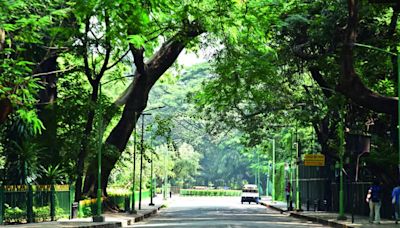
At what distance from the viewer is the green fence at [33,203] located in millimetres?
28062

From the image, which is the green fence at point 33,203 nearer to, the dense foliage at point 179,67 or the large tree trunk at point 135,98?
the dense foliage at point 179,67

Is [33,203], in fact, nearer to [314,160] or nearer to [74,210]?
[74,210]

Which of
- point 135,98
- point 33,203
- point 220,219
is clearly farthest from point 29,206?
point 135,98

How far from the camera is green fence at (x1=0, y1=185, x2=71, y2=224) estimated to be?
92.1 ft

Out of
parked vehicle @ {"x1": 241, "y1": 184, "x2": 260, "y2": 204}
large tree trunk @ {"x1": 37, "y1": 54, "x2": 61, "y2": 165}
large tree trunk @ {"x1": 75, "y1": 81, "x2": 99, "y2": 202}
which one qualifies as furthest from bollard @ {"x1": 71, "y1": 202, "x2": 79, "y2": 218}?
parked vehicle @ {"x1": 241, "y1": 184, "x2": 260, "y2": 204}

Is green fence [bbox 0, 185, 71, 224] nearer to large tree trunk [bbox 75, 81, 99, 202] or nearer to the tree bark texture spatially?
large tree trunk [bbox 75, 81, 99, 202]

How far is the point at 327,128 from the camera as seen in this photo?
44875mm

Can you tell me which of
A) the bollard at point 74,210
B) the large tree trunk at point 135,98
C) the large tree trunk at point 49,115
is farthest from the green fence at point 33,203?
the large tree trunk at point 135,98

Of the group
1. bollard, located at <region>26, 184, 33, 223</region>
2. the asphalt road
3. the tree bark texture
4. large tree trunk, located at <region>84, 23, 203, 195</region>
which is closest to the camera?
the tree bark texture

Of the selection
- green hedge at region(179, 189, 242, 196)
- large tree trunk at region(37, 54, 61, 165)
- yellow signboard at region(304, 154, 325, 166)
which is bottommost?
green hedge at region(179, 189, 242, 196)

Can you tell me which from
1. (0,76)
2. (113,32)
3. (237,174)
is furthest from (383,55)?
(237,174)

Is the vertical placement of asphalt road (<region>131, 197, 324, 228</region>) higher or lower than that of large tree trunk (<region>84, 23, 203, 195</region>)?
lower

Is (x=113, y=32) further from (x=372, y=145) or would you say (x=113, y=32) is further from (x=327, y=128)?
(x=327, y=128)

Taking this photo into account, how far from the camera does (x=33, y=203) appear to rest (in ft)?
101
